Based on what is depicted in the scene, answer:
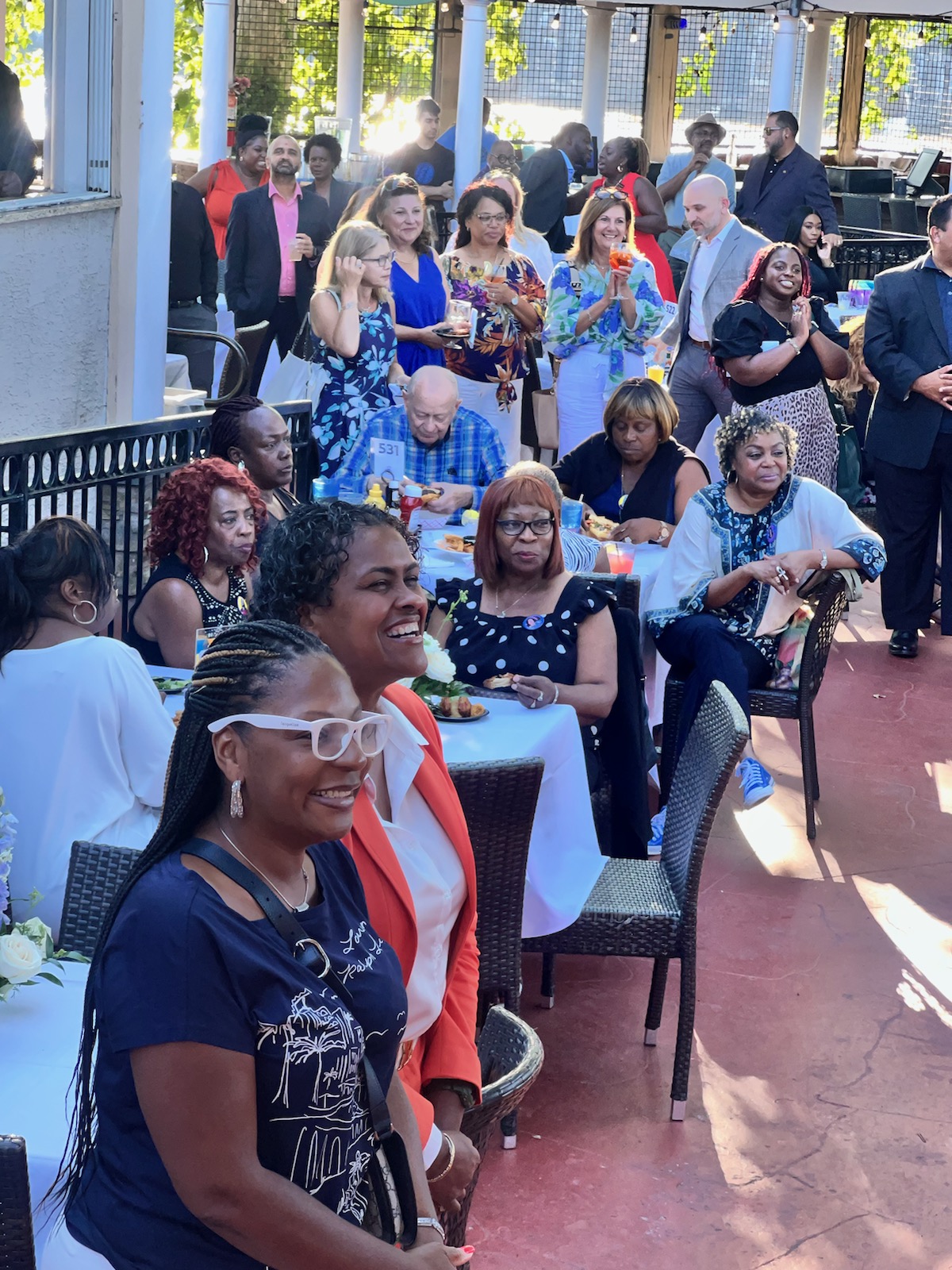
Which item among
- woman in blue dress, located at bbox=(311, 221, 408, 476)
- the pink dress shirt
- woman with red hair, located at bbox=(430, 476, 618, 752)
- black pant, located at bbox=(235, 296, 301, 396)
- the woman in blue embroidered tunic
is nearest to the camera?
woman with red hair, located at bbox=(430, 476, 618, 752)

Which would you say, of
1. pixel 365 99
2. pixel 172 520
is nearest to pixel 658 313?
pixel 172 520

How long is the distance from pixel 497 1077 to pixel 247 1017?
107 centimetres

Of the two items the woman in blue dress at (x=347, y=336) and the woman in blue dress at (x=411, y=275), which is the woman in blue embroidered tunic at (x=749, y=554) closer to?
the woman in blue dress at (x=347, y=336)

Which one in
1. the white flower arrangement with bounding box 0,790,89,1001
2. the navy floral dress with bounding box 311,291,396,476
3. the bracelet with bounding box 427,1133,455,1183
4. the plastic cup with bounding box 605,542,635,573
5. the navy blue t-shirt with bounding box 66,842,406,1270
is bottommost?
the bracelet with bounding box 427,1133,455,1183

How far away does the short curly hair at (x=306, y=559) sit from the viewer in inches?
94.0

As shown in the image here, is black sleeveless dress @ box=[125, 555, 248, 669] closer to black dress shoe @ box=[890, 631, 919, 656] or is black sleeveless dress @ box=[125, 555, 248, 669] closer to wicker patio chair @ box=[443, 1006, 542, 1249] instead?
wicker patio chair @ box=[443, 1006, 542, 1249]

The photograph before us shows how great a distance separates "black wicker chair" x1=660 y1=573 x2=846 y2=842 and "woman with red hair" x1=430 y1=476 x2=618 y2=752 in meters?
0.87

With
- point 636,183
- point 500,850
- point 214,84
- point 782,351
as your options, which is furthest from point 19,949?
point 214,84

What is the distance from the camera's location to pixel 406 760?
2.35 m

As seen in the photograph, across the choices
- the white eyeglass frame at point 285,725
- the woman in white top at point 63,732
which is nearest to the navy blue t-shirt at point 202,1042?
the white eyeglass frame at point 285,725

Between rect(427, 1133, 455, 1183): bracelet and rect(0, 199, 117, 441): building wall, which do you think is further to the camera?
rect(0, 199, 117, 441): building wall

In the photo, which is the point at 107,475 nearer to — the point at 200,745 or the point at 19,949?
the point at 19,949

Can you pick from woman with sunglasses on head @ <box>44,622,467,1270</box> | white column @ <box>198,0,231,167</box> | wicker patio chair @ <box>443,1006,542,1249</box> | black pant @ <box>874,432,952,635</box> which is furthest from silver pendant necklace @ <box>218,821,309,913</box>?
white column @ <box>198,0,231,167</box>

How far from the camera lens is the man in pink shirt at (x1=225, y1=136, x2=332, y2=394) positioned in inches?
349
